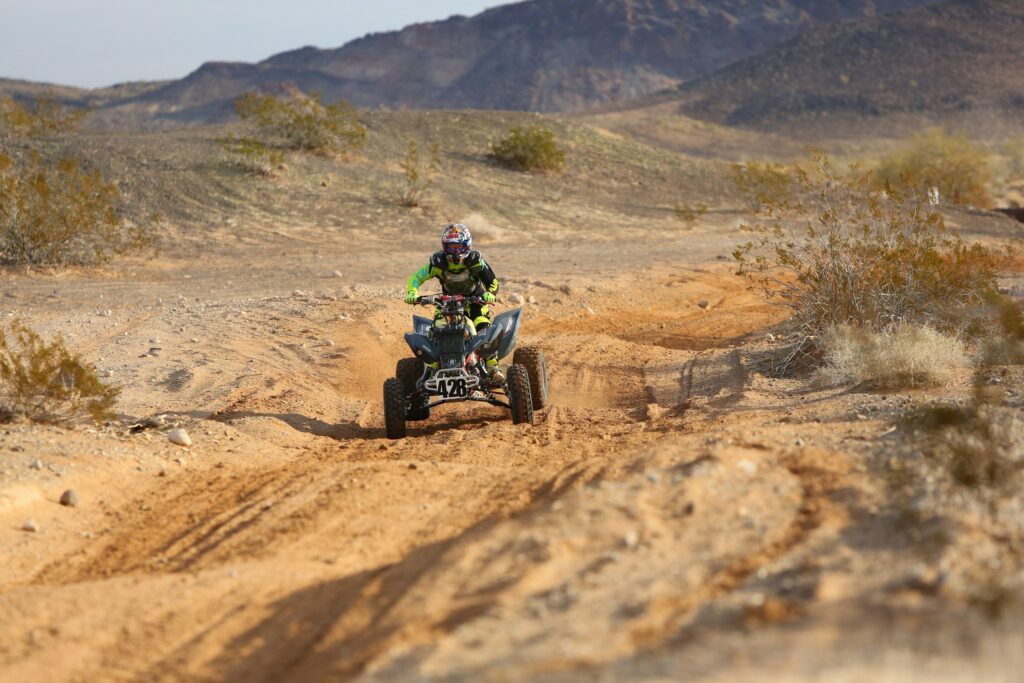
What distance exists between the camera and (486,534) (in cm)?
621

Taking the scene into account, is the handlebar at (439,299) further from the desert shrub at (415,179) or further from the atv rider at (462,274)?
the desert shrub at (415,179)

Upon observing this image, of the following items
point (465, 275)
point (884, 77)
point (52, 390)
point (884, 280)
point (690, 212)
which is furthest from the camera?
point (884, 77)

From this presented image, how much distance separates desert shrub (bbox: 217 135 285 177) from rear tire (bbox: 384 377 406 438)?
20.8 metres

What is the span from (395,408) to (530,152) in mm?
26445

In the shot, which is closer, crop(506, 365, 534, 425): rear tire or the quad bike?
the quad bike

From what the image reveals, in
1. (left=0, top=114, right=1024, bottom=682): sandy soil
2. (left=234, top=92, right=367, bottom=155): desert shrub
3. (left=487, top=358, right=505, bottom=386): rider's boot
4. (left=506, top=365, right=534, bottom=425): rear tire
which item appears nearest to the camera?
(left=0, top=114, right=1024, bottom=682): sandy soil

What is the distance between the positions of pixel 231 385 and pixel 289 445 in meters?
2.40

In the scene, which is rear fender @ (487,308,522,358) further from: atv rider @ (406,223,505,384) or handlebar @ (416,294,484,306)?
handlebar @ (416,294,484,306)

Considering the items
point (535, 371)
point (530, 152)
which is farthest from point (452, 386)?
point (530, 152)

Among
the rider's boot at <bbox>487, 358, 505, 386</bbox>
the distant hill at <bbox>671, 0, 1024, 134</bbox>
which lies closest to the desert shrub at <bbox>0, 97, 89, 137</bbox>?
the rider's boot at <bbox>487, 358, 505, 386</bbox>

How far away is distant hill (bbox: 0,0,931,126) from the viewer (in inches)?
4277

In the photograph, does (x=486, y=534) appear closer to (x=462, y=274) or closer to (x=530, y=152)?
(x=462, y=274)

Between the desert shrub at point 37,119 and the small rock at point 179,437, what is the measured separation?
23.6 m

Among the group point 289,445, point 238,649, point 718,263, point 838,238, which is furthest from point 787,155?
point 238,649
